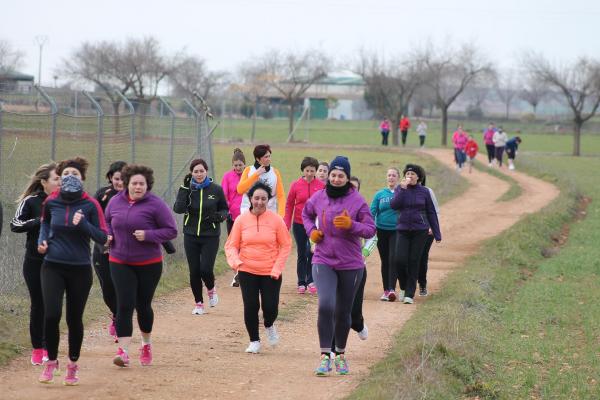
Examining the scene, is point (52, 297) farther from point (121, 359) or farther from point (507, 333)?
point (507, 333)

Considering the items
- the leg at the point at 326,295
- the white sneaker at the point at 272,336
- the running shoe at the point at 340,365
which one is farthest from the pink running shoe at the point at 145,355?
the running shoe at the point at 340,365

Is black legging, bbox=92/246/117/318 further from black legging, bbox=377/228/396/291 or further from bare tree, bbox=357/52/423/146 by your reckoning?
bare tree, bbox=357/52/423/146

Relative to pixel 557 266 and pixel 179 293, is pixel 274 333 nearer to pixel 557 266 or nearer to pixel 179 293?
pixel 179 293

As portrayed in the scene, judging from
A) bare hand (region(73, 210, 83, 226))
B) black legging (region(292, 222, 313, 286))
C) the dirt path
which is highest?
bare hand (region(73, 210, 83, 226))

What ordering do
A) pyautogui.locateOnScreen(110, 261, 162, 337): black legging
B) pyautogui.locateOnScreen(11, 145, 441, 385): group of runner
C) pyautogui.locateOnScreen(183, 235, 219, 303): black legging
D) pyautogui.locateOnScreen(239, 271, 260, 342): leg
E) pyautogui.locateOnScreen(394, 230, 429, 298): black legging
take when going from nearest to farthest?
pyautogui.locateOnScreen(11, 145, 441, 385): group of runner, pyautogui.locateOnScreen(110, 261, 162, 337): black legging, pyautogui.locateOnScreen(239, 271, 260, 342): leg, pyautogui.locateOnScreen(183, 235, 219, 303): black legging, pyautogui.locateOnScreen(394, 230, 429, 298): black legging

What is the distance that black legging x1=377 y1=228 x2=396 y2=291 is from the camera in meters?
12.9

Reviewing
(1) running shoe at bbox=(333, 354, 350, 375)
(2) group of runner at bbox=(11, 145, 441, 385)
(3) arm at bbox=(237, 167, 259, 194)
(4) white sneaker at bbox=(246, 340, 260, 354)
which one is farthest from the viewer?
(3) arm at bbox=(237, 167, 259, 194)

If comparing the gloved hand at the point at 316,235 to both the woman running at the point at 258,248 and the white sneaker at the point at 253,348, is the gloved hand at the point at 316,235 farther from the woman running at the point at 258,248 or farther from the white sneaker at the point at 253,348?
the white sneaker at the point at 253,348

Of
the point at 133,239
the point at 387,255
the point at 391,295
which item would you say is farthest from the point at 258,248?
the point at 387,255

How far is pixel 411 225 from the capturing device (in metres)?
12.6

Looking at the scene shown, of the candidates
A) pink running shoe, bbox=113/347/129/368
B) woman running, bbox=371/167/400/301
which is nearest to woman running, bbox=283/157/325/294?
woman running, bbox=371/167/400/301

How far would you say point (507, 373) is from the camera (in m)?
9.55

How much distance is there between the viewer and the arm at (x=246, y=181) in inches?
459

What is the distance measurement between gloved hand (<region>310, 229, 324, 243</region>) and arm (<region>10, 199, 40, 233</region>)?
2.19 metres
